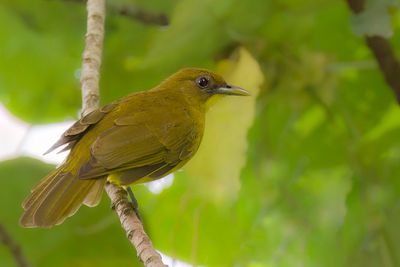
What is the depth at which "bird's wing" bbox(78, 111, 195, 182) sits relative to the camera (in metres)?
4.37

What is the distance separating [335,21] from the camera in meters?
4.92

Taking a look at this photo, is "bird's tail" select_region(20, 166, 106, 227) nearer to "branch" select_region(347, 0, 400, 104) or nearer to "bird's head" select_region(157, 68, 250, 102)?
"bird's head" select_region(157, 68, 250, 102)

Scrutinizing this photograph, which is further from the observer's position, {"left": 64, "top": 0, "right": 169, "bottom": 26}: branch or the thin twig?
{"left": 64, "top": 0, "right": 169, "bottom": 26}: branch

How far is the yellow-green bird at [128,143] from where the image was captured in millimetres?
4238

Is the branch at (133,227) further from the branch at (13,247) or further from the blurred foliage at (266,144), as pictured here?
the branch at (13,247)

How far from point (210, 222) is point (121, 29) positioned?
886mm

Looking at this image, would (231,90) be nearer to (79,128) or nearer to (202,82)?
(202,82)

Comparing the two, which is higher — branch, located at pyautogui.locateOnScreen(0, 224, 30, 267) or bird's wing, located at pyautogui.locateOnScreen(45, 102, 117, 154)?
bird's wing, located at pyautogui.locateOnScreen(45, 102, 117, 154)

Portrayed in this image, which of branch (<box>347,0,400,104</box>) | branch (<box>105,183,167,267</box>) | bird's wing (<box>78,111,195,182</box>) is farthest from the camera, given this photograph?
branch (<box>347,0,400,104</box>)

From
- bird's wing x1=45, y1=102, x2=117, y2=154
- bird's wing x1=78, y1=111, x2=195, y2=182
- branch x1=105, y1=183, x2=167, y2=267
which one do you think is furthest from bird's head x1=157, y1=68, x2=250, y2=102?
branch x1=105, y1=183, x2=167, y2=267

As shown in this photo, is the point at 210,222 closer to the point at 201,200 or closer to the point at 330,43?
the point at 201,200

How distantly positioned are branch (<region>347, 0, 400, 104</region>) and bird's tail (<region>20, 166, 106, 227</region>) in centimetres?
113

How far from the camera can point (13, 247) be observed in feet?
A: 15.1

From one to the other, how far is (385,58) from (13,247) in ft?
5.03
